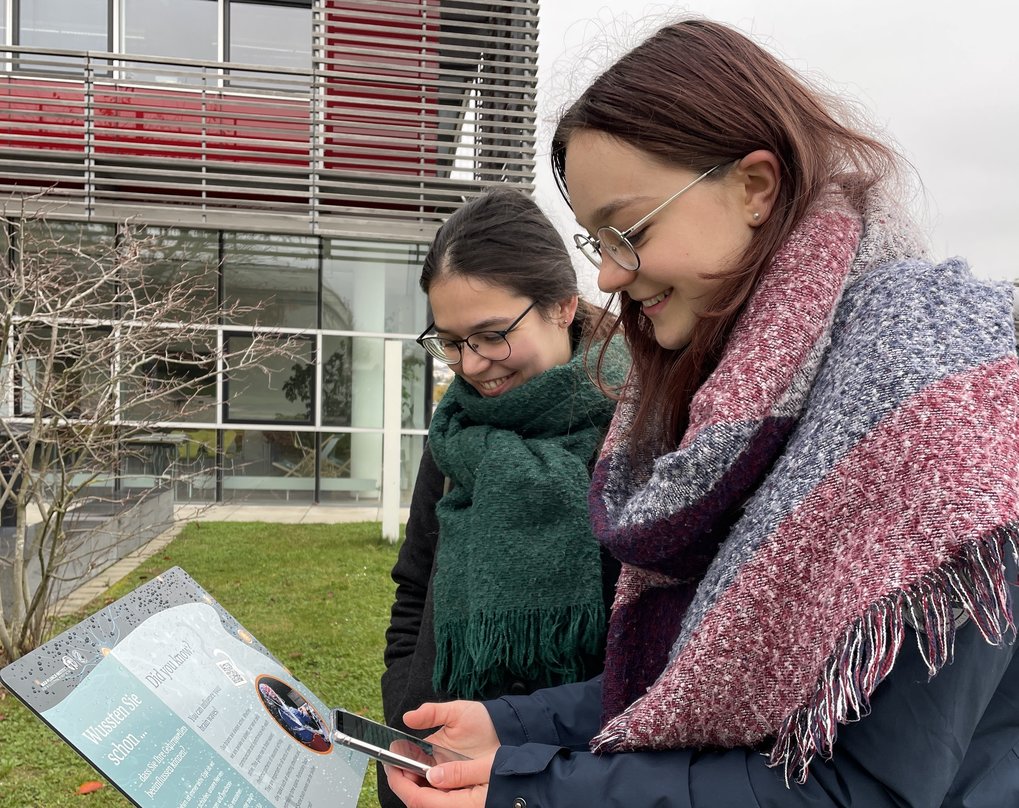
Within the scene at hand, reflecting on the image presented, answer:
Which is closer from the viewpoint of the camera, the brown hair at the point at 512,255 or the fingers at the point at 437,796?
the fingers at the point at 437,796

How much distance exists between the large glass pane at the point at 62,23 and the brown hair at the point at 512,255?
10.1 metres

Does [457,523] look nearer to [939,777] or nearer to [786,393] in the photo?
[786,393]

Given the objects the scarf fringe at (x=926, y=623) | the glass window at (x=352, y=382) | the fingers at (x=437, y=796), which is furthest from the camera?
the glass window at (x=352, y=382)

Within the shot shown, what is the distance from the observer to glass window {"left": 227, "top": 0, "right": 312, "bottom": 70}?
1012 centimetres

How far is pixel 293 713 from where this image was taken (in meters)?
1.36

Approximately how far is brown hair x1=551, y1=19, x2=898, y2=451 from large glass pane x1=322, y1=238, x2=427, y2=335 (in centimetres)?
907

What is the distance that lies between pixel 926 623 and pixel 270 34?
11039 mm

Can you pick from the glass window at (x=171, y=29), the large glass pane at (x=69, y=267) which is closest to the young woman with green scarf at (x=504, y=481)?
the large glass pane at (x=69, y=267)

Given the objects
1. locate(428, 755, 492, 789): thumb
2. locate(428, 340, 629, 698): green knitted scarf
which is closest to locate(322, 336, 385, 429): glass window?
locate(428, 340, 629, 698): green knitted scarf

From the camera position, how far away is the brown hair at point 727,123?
106 cm

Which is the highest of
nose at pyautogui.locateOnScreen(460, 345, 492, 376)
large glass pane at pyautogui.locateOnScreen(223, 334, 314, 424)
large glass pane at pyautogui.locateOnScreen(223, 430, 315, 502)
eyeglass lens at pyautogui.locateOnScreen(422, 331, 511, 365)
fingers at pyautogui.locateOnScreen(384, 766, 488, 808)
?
eyeglass lens at pyautogui.locateOnScreen(422, 331, 511, 365)

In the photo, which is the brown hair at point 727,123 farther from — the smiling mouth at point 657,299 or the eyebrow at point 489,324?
the eyebrow at point 489,324

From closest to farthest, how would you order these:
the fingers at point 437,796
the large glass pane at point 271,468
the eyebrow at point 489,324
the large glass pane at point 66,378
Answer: the fingers at point 437,796 < the eyebrow at point 489,324 < the large glass pane at point 66,378 < the large glass pane at point 271,468

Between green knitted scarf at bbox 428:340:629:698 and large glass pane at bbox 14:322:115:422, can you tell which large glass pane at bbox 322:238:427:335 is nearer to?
large glass pane at bbox 14:322:115:422
